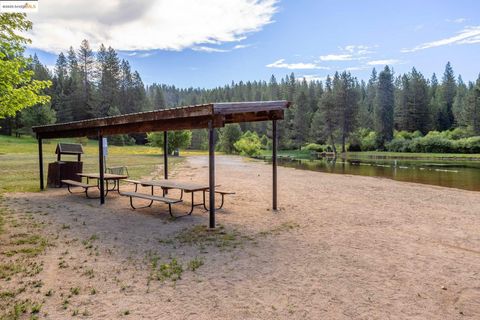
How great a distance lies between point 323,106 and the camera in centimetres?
6575

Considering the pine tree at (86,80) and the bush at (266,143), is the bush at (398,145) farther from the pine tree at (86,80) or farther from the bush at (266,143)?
the pine tree at (86,80)

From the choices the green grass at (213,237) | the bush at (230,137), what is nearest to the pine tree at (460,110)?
the bush at (230,137)

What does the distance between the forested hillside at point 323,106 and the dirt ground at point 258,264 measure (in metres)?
55.4

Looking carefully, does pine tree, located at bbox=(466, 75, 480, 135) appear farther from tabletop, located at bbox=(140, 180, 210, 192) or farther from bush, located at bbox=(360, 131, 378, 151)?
tabletop, located at bbox=(140, 180, 210, 192)

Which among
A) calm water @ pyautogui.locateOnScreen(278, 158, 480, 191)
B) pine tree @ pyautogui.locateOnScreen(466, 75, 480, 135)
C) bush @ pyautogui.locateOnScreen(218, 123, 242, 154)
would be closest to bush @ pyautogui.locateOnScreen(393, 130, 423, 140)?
pine tree @ pyautogui.locateOnScreen(466, 75, 480, 135)

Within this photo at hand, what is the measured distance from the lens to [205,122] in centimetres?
728

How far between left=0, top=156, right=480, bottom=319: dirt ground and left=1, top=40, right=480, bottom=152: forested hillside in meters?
55.4

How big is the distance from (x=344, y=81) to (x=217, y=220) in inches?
2373

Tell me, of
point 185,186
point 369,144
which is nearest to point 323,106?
point 369,144

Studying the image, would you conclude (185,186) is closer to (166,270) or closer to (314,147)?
(166,270)

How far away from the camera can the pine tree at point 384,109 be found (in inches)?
2495

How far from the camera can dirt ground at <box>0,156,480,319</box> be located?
3.98 metres

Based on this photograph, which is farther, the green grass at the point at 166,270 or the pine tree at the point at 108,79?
the pine tree at the point at 108,79

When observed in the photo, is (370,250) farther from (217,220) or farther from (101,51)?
(101,51)
